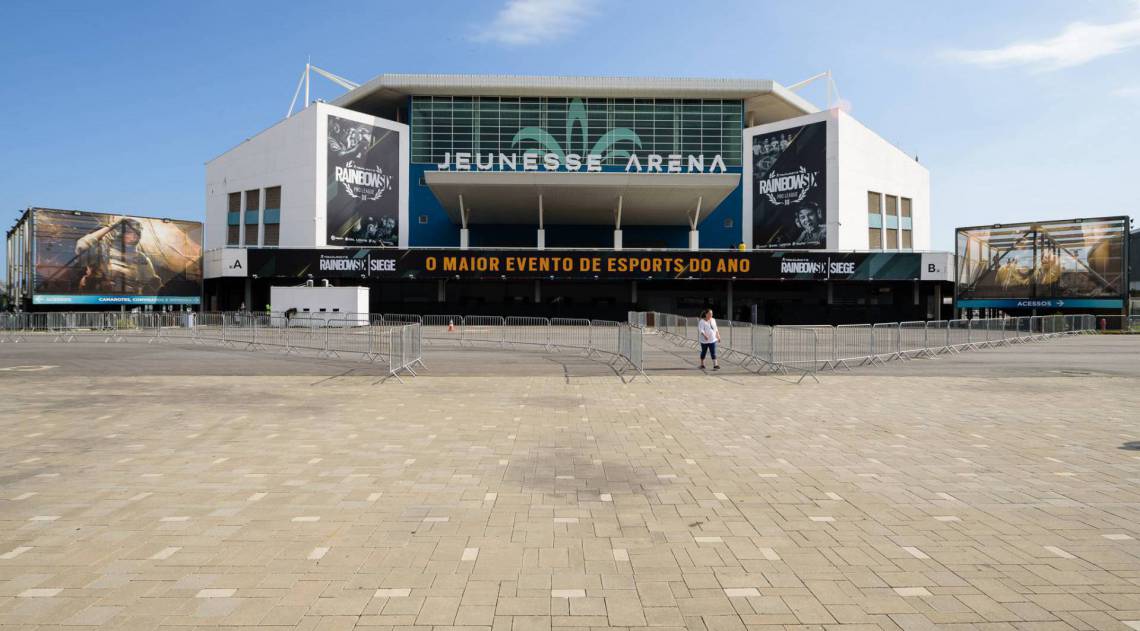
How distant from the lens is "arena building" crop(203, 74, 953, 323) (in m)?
48.8

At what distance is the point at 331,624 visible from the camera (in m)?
3.51

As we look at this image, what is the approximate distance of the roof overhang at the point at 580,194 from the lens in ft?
157

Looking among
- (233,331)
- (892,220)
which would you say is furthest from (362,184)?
(892,220)

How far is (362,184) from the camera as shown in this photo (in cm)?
5800

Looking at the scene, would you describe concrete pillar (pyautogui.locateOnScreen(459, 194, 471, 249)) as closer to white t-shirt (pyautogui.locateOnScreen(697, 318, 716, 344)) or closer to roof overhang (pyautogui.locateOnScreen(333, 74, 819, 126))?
roof overhang (pyautogui.locateOnScreen(333, 74, 819, 126))

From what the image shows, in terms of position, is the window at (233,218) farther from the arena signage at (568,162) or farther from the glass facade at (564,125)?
the arena signage at (568,162)

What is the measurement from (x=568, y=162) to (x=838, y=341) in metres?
44.3

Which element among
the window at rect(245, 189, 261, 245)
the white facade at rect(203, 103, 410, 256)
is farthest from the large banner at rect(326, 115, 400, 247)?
the window at rect(245, 189, 261, 245)

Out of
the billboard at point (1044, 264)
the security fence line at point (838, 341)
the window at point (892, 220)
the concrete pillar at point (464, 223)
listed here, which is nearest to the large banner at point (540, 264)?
the concrete pillar at point (464, 223)

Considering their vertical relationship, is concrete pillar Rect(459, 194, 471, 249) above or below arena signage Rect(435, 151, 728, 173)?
below

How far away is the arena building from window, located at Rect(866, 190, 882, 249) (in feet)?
0.66

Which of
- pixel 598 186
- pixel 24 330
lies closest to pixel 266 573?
pixel 24 330

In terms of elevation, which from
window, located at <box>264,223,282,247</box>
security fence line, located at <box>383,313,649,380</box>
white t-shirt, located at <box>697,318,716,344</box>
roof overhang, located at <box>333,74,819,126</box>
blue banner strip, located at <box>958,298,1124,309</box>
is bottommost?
security fence line, located at <box>383,313,649,380</box>

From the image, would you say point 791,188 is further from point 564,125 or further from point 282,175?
point 282,175
